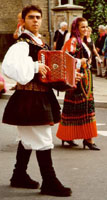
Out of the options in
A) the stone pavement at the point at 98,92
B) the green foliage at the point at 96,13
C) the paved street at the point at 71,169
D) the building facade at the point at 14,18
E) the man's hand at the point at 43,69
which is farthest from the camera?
the building facade at the point at 14,18

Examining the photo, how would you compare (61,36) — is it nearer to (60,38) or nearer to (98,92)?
(60,38)

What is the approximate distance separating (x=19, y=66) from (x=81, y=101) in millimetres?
3049

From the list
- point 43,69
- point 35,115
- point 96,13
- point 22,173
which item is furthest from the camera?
point 96,13

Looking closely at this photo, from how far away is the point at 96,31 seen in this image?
24.6 m

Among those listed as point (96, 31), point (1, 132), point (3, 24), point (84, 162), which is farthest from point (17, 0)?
point (84, 162)

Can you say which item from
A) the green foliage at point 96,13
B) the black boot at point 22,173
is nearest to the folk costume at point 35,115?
the black boot at point 22,173

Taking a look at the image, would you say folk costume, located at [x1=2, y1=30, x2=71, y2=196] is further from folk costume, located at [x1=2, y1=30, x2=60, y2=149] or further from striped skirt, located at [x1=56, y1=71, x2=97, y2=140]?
striped skirt, located at [x1=56, y1=71, x2=97, y2=140]

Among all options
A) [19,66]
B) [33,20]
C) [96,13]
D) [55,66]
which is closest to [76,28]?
[33,20]

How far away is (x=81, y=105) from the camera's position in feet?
28.5

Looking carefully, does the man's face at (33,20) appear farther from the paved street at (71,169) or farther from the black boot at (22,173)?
the paved street at (71,169)

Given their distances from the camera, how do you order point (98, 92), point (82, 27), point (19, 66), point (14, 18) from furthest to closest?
point (14, 18) < point (98, 92) < point (82, 27) < point (19, 66)

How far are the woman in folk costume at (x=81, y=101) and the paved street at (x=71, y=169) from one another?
0.22m

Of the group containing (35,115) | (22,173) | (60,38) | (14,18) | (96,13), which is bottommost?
(14,18)

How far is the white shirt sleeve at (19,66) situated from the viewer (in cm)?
570
